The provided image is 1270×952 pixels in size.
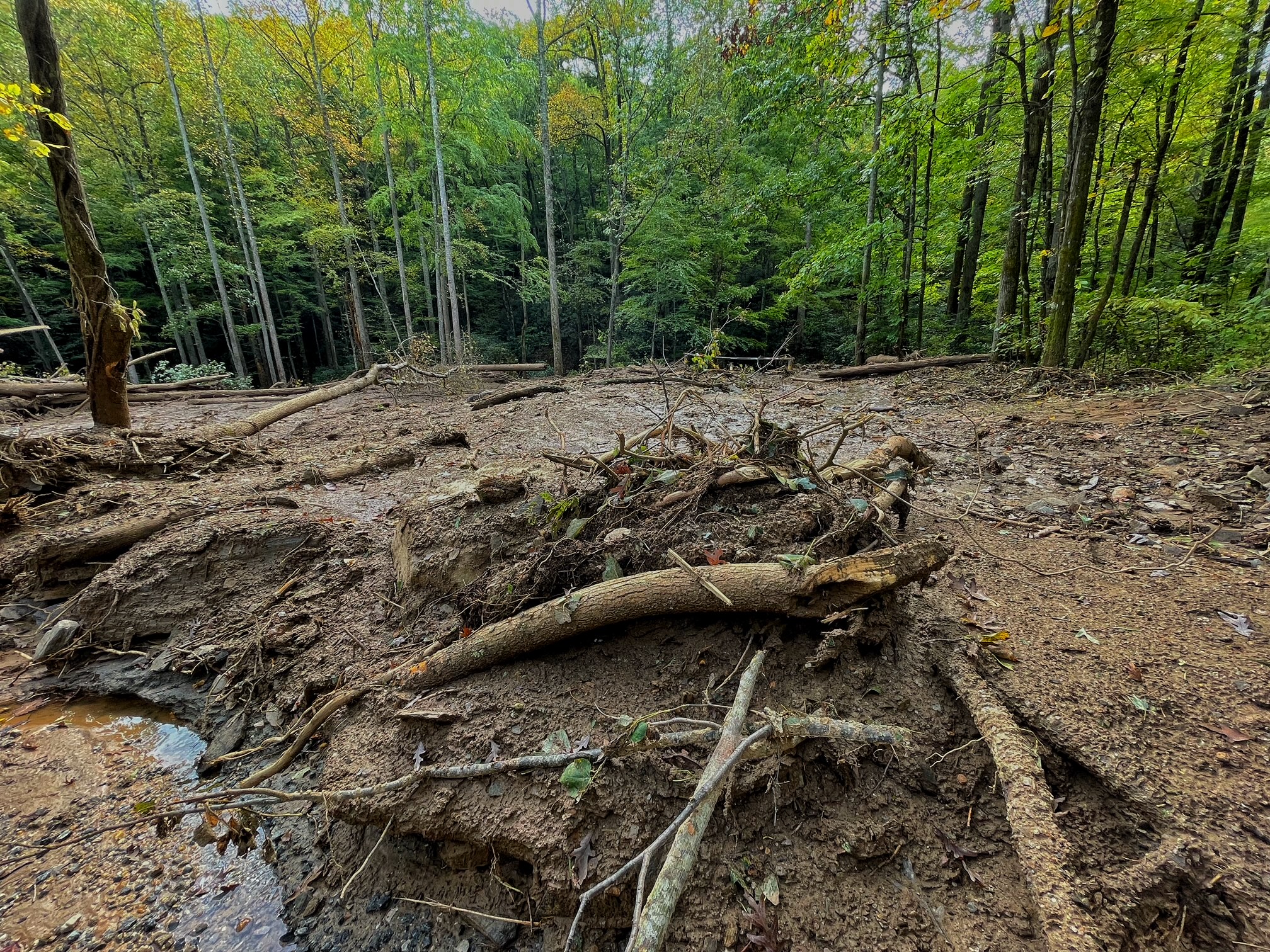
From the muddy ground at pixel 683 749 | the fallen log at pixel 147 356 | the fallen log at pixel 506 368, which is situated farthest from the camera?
the fallen log at pixel 506 368

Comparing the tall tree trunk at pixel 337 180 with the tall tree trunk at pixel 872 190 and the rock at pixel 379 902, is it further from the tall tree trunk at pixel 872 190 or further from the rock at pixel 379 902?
the rock at pixel 379 902

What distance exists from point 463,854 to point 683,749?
920mm

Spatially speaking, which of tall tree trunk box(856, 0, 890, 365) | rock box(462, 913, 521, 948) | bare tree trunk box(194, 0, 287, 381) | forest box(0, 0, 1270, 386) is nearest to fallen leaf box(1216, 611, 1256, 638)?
rock box(462, 913, 521, 948)

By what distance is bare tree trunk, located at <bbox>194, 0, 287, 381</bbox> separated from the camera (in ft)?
47.9

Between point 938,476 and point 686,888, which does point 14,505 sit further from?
point 938,476

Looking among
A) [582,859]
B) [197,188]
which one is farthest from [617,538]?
[197,188]

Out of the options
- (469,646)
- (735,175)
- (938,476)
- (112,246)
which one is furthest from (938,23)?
(112,246)

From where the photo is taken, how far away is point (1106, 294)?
6672 millimetres

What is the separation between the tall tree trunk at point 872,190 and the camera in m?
8.33

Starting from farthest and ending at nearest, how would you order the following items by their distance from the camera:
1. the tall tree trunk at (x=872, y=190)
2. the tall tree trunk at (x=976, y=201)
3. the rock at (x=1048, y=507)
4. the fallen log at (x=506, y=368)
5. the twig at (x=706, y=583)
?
the fallen log at (x=506, y=368), the tall tree trunk at (x=872, y=190), the tall tree trunk at (x=976, y=201), the rock at (x=1048, y=507), the twig at (x=706, y=583)

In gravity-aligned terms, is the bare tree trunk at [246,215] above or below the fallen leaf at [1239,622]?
above

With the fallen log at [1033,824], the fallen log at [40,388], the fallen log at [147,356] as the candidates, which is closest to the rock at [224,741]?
the fallen log at [1033,824]

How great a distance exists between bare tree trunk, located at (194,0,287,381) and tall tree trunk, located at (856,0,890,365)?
59.8 ft

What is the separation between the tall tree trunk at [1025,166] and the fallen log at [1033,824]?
779cm
